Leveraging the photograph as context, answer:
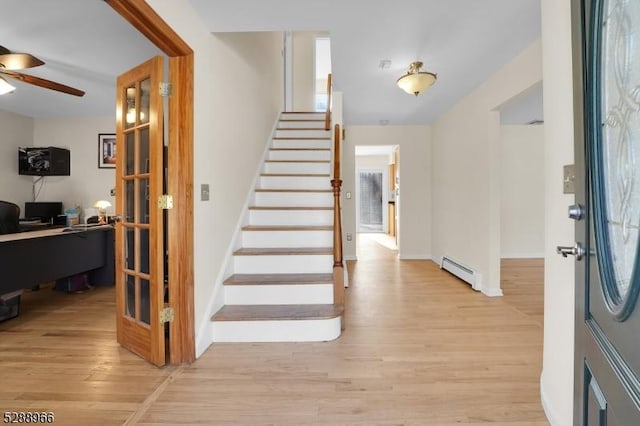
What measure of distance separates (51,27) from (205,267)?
2499 millimetres

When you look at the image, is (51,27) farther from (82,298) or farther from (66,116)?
(66,116)

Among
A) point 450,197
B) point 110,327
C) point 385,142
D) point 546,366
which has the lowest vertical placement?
point 110,327

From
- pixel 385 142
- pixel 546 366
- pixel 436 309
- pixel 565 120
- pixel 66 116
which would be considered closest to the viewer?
pixel 565 120

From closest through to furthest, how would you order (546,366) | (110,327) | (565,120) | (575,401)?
(575,401) < (565,120) < (546,366) < (110,327)

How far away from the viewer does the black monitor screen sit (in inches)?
183

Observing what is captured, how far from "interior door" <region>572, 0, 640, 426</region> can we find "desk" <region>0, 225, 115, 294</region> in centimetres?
357

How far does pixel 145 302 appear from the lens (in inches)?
80.7

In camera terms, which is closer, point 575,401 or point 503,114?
point 575,401

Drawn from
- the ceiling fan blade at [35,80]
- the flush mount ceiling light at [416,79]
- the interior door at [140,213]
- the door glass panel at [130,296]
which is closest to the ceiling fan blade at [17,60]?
the ceiling fan blade at [35,80]

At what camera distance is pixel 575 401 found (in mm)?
917

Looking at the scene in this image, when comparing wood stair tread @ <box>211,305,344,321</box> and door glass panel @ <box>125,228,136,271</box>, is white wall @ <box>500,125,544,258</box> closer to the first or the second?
wood stair tread @ <box>211,305,344,321</box>

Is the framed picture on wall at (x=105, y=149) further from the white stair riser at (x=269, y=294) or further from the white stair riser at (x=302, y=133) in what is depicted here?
the white stair riser at (x=269, y=294)

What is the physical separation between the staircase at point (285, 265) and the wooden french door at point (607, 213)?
5.36ft

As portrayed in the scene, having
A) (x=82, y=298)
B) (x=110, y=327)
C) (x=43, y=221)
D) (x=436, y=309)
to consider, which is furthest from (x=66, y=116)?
(x=436, y=309)
